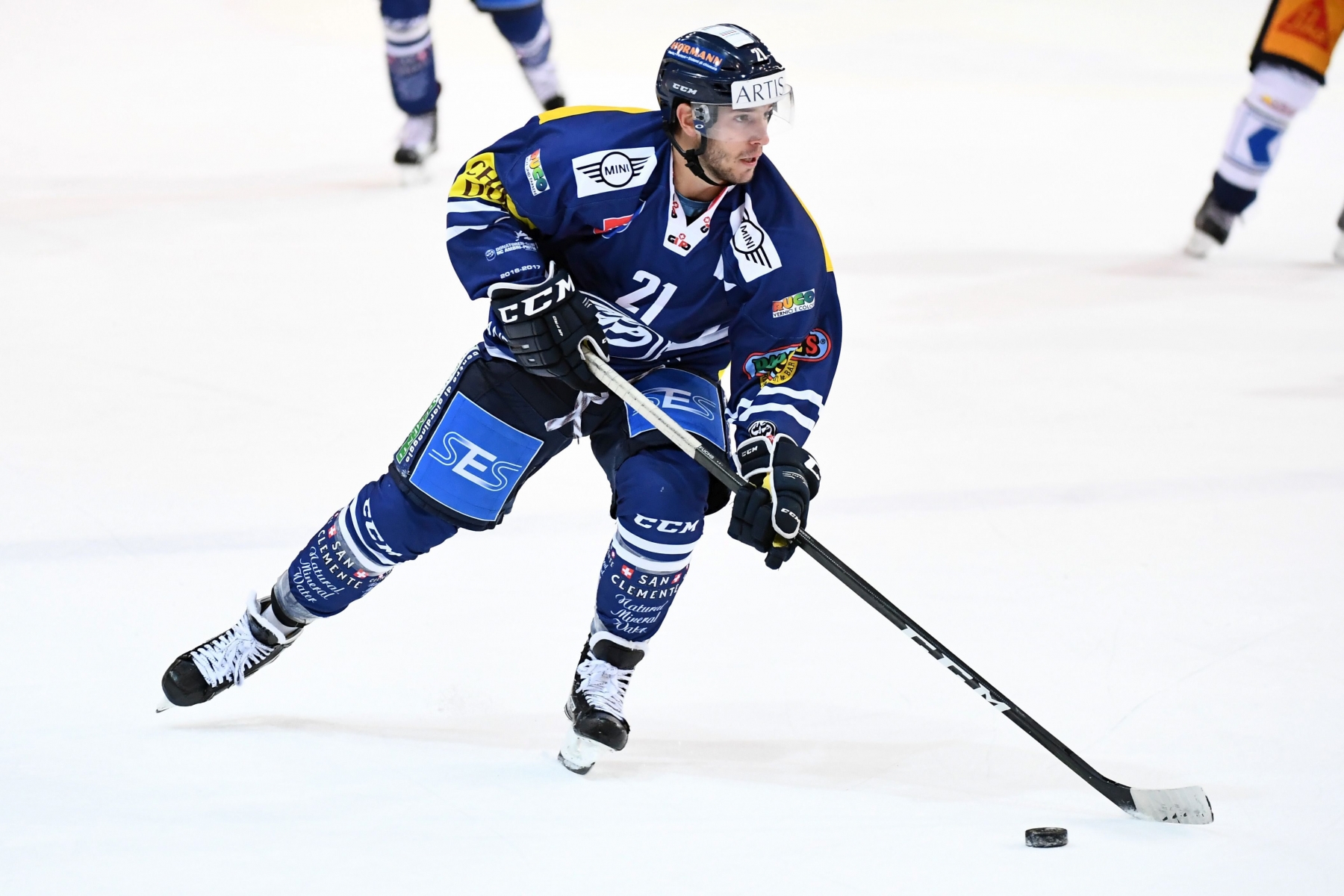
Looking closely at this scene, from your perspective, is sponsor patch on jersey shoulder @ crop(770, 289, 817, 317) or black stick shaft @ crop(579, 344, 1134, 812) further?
sponsor patch on jersey shoulder @ crop(770, 289, 817, 317)

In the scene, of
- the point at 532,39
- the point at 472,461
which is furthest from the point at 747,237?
the point at 532,39

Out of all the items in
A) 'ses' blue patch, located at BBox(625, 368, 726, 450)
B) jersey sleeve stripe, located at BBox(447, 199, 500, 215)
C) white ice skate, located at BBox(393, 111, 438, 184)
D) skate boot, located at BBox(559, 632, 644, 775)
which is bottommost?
white ice skate, located at BBox(393, 111, 438, 184)

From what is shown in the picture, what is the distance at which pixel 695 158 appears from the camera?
2.46 m

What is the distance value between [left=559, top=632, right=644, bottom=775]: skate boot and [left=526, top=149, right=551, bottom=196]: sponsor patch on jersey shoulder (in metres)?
0.73

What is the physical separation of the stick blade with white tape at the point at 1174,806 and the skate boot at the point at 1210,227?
425cm

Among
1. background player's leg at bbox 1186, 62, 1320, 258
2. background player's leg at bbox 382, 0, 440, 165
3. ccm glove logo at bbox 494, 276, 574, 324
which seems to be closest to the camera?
ccm glove logo at bbox 494, 276, 574, 324

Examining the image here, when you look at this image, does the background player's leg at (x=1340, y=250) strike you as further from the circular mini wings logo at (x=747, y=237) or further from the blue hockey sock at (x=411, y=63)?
the circular mini wings logo at (x=747, y=237)

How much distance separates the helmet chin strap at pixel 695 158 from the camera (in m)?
2.46

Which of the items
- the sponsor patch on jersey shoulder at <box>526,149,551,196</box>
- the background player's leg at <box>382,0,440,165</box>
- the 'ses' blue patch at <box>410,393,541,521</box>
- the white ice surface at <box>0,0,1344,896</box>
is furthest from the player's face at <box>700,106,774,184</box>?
the background player's leg at <box>382,0,440,165</box>

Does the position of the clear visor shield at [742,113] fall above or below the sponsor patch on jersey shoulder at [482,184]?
above

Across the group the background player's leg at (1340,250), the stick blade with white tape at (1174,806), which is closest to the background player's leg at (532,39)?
the background player's leg at (1340,250)

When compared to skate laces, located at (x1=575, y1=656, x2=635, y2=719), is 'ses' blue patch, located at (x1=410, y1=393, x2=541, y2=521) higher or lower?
higher

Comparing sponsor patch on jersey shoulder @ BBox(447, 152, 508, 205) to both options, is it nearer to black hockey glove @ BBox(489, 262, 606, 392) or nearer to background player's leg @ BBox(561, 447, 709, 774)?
black hockey glove @ BBox(489, 262, 606, 392)

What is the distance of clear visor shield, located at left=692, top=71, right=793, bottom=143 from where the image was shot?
94.4 inches
